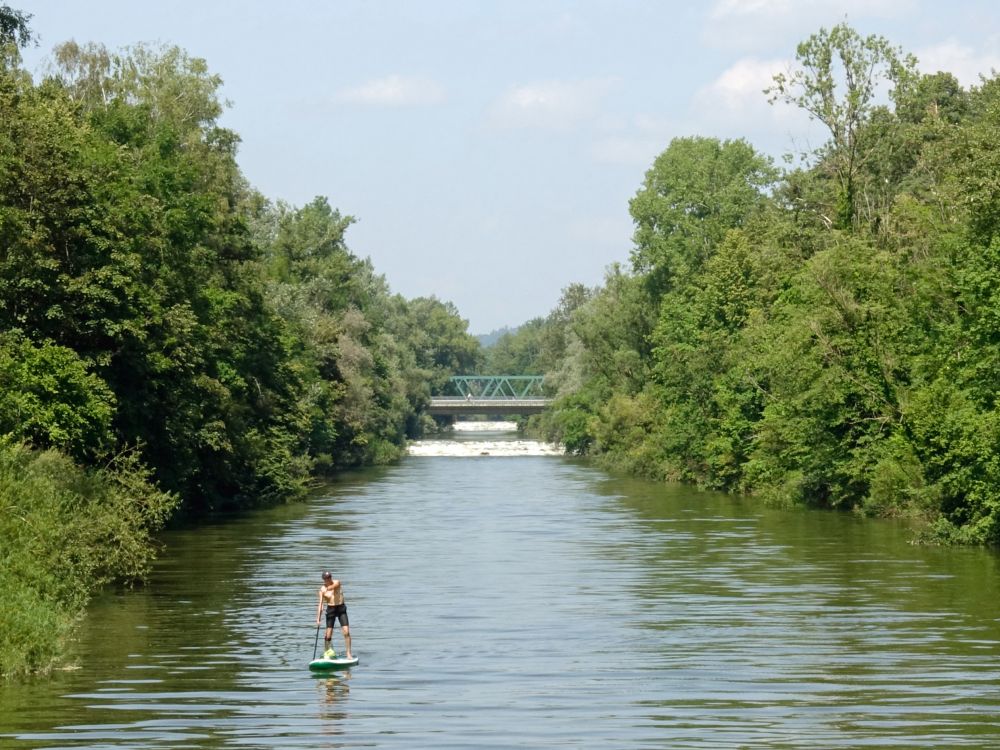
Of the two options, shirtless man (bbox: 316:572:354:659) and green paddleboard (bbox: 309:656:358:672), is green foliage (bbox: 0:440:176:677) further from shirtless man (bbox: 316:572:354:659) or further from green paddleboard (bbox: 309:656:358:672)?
shirtless man (bbox: 316:572:354:659)

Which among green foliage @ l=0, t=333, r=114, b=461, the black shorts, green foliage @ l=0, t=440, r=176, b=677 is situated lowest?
the black shorts

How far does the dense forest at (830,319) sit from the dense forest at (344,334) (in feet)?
0.49

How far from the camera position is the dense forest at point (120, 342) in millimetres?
34938

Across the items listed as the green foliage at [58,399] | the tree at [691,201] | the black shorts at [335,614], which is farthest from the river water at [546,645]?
the tree at [691,201]

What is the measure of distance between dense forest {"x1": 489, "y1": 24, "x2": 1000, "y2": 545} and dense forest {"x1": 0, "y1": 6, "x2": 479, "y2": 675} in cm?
2194

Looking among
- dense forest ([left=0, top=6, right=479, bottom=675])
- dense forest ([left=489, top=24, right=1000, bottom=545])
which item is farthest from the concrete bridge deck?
dense forest ([left=0, top=6, right=479, bottom=675])

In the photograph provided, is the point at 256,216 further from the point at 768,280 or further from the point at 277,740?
the point at 277,740

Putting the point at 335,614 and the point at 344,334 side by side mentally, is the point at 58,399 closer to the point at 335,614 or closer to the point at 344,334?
the point at 335,614

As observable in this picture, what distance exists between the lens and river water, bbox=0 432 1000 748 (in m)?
23.0

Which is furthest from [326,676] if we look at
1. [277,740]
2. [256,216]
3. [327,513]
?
[256,216]

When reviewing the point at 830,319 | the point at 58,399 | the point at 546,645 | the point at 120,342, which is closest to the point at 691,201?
the point at 830,319

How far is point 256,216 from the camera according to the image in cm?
11588

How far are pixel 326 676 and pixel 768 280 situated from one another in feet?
199

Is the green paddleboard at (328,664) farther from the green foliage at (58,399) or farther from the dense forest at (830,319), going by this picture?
the dense forest at (830,319)
